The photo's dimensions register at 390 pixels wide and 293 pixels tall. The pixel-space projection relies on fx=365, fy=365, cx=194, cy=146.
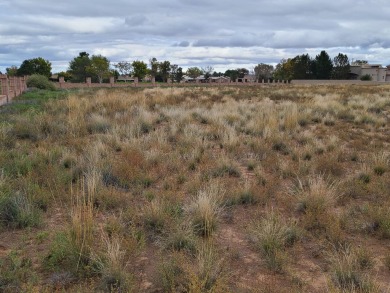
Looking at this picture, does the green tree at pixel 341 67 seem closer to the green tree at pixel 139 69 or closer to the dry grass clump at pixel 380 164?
the green tree at pixel 139 69

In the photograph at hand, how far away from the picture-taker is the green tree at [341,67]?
292ft

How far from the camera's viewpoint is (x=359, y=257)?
383 cm

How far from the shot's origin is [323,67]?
88.4 m

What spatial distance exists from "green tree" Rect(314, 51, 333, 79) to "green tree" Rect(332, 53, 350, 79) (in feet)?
4.59

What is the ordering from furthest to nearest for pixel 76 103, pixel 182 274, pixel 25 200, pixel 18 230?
pixel 76 103 → pixel 25 200 → pixel 18 230 → pixel 182 274

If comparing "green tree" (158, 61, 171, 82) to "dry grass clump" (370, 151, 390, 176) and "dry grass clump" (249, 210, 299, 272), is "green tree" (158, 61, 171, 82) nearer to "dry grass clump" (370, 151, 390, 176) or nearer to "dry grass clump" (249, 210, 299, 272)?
"dry grass clump" (370, 151, 390, 176)

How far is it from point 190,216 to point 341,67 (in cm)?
9460

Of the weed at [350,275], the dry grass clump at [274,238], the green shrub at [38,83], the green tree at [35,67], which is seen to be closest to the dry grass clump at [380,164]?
the dry grass clump at [274,238]

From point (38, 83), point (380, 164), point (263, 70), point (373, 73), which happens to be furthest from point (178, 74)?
point (380, 164)

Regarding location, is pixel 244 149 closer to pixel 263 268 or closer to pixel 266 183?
pixel 266 183

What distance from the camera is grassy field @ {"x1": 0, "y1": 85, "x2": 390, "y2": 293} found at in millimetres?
3527

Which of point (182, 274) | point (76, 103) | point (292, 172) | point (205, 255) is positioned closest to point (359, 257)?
point (205, 255)

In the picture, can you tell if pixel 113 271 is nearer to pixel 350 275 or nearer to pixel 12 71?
pixel 350 275

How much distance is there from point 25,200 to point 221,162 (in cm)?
360
